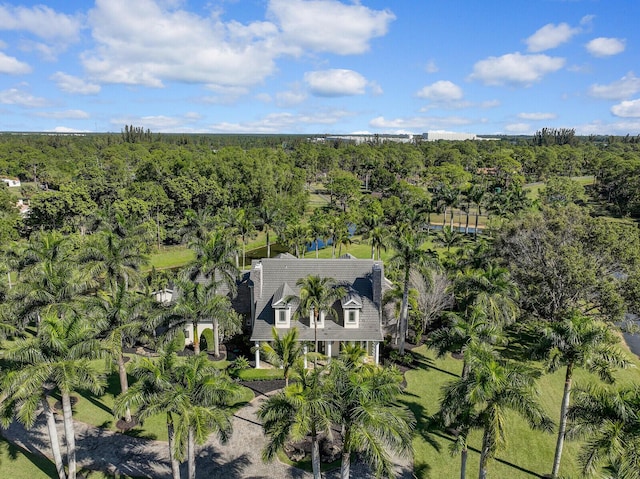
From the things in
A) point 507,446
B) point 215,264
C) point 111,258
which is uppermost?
point 111,258

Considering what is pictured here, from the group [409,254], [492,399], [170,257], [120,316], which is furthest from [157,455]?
[170,257]

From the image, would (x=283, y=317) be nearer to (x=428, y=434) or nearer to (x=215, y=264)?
(x=215, y=264)

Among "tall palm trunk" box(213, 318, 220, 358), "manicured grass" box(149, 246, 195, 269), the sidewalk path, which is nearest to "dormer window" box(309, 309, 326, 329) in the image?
"tall palm trunk" box(213, 318, 220, 358)

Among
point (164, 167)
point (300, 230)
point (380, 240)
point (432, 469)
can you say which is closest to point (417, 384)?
point (432, 469)

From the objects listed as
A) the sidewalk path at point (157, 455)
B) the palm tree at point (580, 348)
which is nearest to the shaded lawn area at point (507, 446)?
the sidewalk path at point (157, 455)

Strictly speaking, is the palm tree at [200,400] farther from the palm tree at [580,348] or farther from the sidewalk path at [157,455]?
the palm tree at [580,348]

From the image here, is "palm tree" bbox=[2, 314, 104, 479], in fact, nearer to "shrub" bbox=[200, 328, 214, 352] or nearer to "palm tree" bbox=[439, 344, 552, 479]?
"shrub" bbox=[200, 328, 214, 352]

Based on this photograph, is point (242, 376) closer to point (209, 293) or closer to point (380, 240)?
point (209, 293)
